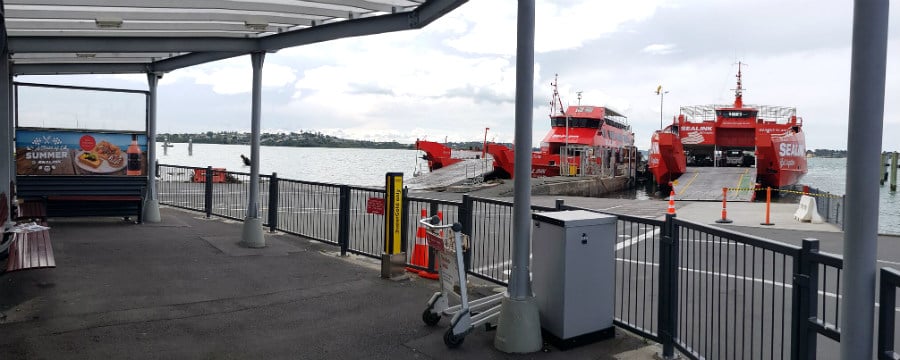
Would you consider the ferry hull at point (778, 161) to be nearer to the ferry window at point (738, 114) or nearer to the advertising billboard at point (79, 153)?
the ferry window at point (738, 114)

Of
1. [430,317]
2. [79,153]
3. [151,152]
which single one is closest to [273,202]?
[151,152]

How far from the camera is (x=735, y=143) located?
44.5 meters

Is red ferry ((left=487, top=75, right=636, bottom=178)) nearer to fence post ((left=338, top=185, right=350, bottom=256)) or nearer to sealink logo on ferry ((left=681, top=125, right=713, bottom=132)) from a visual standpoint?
sealink logo on ferry ((left=681, top=125, right=713, bottom=132))

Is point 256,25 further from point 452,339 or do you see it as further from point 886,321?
point 886,321

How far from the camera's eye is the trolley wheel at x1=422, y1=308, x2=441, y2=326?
6.27m

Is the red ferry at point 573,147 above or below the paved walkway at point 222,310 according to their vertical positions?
above

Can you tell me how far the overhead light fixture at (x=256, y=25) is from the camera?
9062mm

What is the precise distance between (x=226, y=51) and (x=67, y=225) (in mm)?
5548

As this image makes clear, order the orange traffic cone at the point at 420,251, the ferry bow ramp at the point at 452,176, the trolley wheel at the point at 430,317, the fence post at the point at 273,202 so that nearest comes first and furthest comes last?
the trolley wheel at the point at 430,317 → the orange traffic cone at the point at 420,251 → the fence post at the point at 273,202 → the ferry bow ramp at the point at 452,176

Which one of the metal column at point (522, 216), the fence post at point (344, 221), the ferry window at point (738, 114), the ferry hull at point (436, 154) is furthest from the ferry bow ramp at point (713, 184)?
the metal column at point (522, 216)

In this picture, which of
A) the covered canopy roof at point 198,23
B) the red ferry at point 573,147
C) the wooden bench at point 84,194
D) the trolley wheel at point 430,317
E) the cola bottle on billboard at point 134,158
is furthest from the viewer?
the red ferry at point 573,147

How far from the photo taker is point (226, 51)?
35.2 feet

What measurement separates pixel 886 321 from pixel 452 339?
3.30 metres

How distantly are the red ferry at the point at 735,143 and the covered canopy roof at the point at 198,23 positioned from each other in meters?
29.7
